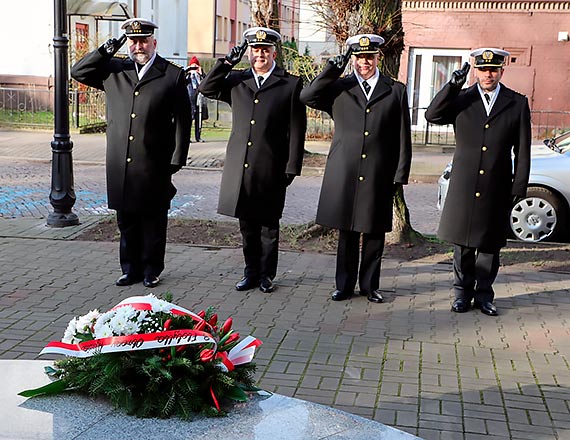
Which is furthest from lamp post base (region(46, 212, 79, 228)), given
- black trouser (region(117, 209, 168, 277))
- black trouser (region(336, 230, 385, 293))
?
black trouser (region(336, 230, 385, 293))

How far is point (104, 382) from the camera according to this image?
3023 millimetres

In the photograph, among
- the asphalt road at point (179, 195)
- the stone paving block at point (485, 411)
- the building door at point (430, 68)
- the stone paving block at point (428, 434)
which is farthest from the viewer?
the building door at point (430, 68)

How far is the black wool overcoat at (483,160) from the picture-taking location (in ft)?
21.2

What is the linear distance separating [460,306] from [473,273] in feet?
0.96

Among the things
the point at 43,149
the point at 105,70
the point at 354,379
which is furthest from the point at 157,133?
the point at 43,149

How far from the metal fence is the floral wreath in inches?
722

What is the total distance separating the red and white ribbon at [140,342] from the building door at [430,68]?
2135 centimetres

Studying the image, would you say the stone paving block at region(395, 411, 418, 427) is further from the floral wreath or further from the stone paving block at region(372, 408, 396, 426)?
Answer: the floral wreath

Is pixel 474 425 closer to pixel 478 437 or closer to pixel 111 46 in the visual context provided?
pixel 478 437

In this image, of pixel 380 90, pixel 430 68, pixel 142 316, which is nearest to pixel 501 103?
pixel 380 90

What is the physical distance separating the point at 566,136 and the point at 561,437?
25.7 ft

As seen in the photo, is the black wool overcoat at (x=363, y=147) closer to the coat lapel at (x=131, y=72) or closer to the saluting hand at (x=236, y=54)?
the saluting hand at (x=236, y=54)

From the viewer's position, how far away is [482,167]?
21.5 feet

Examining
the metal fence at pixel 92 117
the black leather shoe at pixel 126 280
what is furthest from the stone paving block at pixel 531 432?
the metal fence at pixel 92 117
